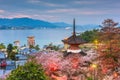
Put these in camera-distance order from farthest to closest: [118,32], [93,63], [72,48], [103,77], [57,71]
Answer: [72,48], [118,32], [93,63], [103,77], [57,71]

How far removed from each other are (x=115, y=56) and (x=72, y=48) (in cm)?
717

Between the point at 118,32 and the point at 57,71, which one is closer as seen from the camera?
the point at 57,71

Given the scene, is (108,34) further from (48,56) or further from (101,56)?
(48,56)

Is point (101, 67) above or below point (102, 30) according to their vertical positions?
below

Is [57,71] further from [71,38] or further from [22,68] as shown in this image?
[71,38]

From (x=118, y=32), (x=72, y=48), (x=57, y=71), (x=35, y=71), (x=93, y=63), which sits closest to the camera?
(x=35, y=71)

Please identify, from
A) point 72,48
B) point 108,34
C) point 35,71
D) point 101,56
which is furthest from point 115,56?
point 35,71

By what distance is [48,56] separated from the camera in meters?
21.3

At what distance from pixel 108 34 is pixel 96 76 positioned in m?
4.35

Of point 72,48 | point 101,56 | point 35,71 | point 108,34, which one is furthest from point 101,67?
point 35,71

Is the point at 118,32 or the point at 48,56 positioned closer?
the point at 48,56

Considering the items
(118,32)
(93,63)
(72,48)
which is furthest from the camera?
(72,48)

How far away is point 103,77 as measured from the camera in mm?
20578

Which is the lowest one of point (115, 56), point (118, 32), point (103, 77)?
point (103, 77)
